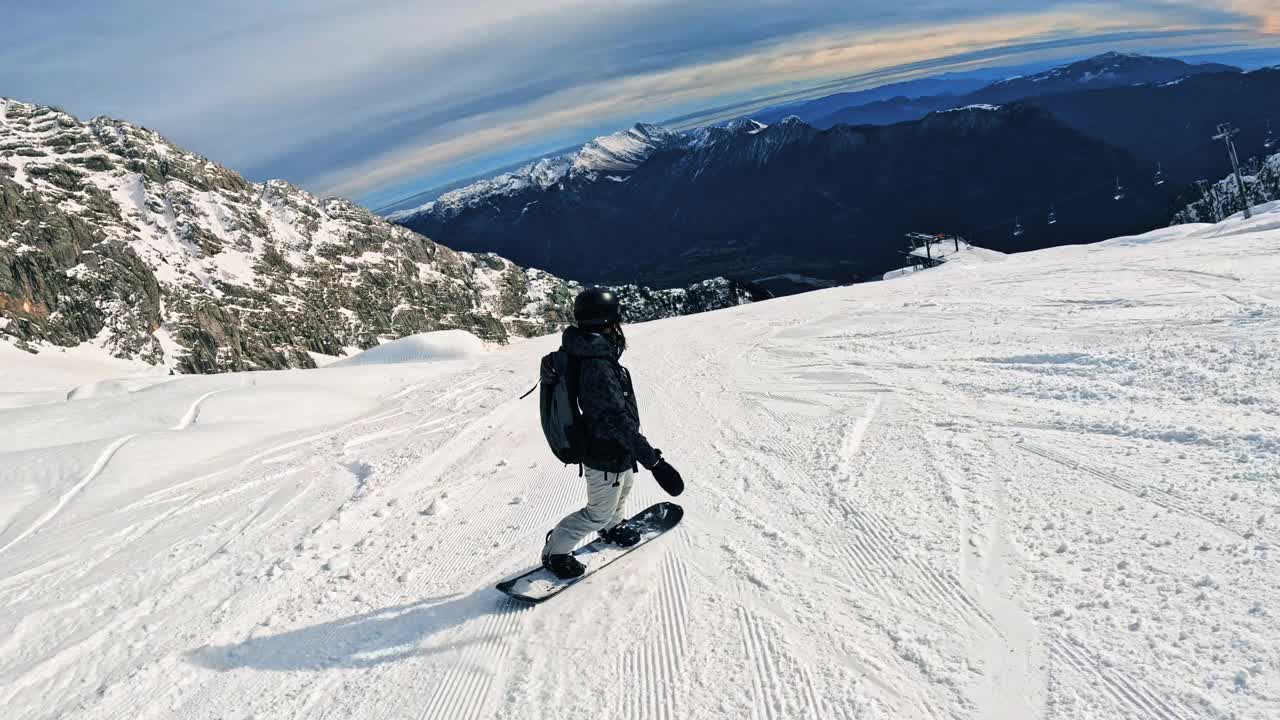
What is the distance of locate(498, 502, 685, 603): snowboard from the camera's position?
5.20 metres

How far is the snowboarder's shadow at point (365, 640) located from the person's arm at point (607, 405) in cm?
171

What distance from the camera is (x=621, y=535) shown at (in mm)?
5934

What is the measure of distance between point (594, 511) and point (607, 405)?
3.57 ft

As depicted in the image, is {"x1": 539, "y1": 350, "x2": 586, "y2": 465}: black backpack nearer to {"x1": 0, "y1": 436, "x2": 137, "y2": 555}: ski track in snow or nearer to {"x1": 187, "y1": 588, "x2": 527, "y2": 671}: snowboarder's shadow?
{"x1": 187, "y1": 588, "x2": 527, "y2": 671}: snowboarder's shadow

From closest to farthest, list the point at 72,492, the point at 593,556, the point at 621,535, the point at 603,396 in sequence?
the point at 603,396 → the point at 593,556 → the point at 621,535 → the point at 72,492

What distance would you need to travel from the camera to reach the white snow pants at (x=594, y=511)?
5.09 m

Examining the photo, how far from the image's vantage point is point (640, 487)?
7.50m

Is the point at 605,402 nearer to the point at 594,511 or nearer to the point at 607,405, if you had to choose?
the point at 607,405

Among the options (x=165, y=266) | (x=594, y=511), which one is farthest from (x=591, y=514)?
(x=165, y=266)

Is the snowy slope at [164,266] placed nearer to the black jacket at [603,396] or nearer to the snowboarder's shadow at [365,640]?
the snowboarder's shadow at [365,640]

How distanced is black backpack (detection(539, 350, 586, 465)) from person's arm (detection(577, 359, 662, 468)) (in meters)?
0.10

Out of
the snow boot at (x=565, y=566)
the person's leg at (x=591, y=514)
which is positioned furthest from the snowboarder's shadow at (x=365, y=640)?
the person's leg at (x=591, y=514)

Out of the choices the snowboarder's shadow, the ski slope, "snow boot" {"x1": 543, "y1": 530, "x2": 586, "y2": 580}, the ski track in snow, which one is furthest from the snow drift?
"snow boot" {"x1": 543, "y1": 530, "x2": 586, "y2": 580}

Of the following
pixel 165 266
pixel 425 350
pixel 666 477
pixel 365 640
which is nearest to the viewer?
pixel 666 477
